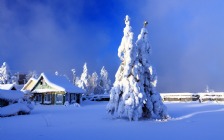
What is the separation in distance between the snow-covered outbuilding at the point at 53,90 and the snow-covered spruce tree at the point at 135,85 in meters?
28.4

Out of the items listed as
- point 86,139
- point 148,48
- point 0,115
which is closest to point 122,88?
point 148,48

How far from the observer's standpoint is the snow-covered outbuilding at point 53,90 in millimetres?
51688

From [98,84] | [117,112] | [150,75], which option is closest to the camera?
[117,112]

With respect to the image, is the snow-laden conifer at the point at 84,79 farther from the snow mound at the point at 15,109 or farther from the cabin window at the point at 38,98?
the snow mound at the point at 15,109

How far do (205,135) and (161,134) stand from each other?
2.11m

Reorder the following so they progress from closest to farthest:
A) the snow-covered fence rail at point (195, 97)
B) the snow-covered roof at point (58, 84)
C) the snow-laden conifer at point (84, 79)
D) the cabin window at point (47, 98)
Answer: the snow-covered roof at point (58, 84) → the cabin window at point (47, 98) → the snow-covered fence rail at point (195, 97) → the snow-laden conifer at point (84, 79)

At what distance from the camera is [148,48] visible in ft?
80.4

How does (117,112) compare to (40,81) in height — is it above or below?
below

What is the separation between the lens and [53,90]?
170ft

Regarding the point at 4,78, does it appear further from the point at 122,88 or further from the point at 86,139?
the point at 86,139

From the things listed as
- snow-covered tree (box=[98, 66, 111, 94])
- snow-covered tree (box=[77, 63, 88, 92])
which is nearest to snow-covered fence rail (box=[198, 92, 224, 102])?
snow-covered tree (box=[77, 63, 88, 92])

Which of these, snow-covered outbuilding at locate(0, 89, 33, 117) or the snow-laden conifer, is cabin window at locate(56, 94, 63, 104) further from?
the snow-laden conifer

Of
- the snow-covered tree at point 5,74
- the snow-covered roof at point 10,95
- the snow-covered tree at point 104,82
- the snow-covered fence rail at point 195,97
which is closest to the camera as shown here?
the snow-covered roof at point 10,95

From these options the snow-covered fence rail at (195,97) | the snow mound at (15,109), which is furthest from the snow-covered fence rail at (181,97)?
the snow mound at (15,109)
